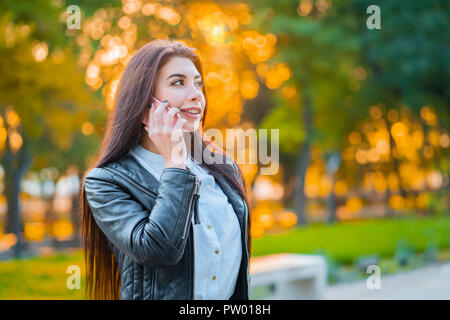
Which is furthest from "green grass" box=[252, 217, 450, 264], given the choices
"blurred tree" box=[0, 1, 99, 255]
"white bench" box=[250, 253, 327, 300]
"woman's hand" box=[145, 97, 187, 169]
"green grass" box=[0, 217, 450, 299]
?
"woman's hand" box=[145, 97, 187, 169]

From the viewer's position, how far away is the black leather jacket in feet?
5.26

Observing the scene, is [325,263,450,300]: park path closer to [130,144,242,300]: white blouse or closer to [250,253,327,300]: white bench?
[250,253,327,300]: white bench

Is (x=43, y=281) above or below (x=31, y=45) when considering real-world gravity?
below

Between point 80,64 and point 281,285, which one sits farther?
point 80,64

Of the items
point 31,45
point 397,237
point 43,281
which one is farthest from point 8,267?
point 397,237

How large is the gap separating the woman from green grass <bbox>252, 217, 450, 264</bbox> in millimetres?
8174

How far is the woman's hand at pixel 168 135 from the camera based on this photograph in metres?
1.72

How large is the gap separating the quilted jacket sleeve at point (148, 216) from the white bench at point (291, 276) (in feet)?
13.8

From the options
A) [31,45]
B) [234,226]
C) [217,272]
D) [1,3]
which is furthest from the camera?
[31,45]

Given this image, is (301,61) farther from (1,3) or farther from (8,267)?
(8,267)

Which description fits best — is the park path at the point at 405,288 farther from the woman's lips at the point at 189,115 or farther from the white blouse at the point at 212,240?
the woman's lips at the point at 189,115

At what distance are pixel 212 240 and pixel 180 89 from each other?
0.61 m
